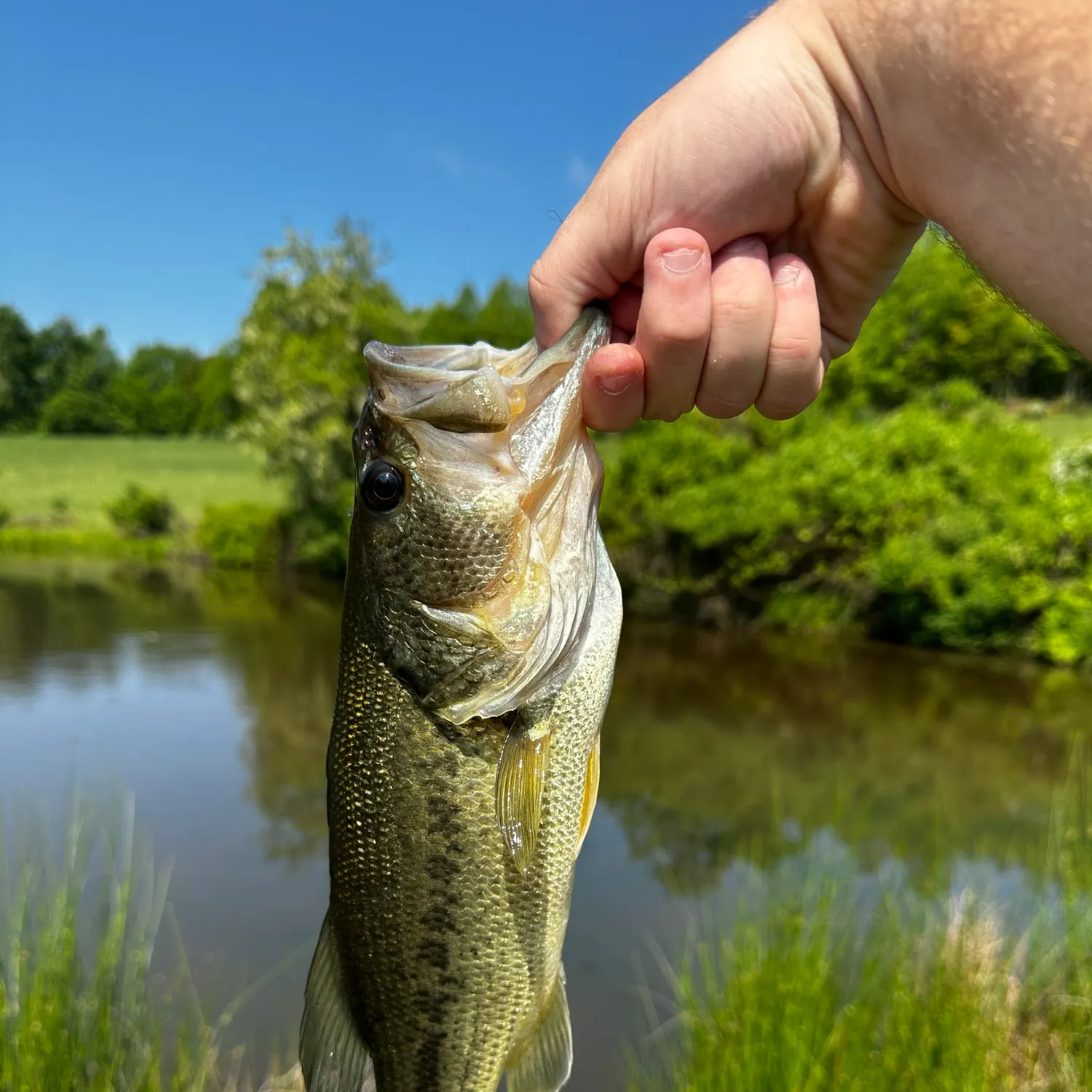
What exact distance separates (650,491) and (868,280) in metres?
17.8

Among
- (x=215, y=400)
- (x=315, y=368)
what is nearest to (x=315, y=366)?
(x=315, y=368)

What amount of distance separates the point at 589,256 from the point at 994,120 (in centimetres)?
70

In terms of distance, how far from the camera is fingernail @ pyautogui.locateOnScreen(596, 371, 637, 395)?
1.57 meters

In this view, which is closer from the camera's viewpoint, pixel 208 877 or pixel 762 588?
pixel 208 877

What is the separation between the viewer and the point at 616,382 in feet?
5.16

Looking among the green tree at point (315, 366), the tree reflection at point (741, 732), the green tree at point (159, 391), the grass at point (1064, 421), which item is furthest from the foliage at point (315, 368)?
the green tree at point (159, 391)

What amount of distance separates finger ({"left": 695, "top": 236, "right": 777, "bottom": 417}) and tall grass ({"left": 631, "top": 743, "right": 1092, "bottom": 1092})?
2.81m

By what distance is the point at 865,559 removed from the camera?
56.9 ft

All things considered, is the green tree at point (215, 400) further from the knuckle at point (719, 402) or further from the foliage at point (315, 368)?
the knuckle at point (719, 402)

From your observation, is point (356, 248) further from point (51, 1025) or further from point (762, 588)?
point (51, 1025)

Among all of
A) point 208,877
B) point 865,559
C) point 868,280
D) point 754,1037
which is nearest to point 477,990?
point 868,280

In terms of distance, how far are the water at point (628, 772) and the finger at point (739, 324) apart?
4.09 metres

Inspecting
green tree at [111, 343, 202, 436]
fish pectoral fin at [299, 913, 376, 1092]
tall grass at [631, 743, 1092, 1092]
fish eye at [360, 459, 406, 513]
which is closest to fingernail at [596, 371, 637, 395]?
fish eye at [360, 459, 406, 513]

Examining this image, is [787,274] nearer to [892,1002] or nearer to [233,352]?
[892,1002]
